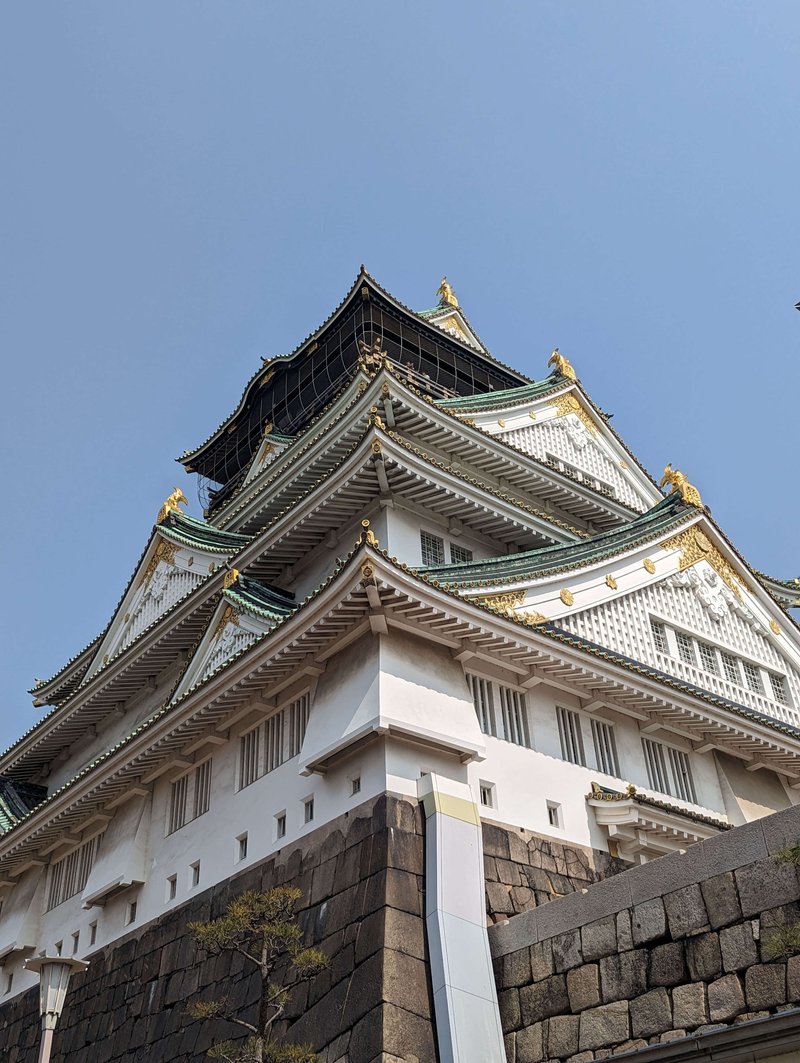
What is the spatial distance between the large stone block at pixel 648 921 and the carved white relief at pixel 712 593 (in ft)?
33.0

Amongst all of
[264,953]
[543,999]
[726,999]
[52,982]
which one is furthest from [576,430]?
[52,982]

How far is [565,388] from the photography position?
30.5m

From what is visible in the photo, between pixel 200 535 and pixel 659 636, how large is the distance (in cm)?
1201

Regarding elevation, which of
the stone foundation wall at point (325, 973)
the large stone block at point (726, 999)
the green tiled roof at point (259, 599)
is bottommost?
the large stone block at point (726, 999)

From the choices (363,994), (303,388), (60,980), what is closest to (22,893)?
(60,980)

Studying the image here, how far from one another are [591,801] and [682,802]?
7.67 feet

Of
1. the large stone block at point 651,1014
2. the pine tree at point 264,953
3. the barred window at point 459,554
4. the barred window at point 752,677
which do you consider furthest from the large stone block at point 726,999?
the barred window at point 459,554

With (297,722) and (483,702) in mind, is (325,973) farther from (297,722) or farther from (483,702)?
(483,702)

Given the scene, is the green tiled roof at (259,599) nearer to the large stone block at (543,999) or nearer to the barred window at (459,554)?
the barred window at (459,554)

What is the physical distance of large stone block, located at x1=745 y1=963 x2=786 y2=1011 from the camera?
35.1 feet

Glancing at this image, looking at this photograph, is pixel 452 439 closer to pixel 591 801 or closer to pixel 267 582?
pixel 267 582

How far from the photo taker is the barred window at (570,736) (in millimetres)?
17438

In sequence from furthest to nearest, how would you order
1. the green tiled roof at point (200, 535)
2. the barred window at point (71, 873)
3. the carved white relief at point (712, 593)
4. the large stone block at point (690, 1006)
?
the green tiled roof at point (200, 535), the carved white relief at point (712, 593), the barred window at point (71, 873), the large stone block at point (690, 1006)

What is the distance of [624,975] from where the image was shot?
12.2 meters
